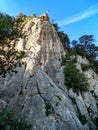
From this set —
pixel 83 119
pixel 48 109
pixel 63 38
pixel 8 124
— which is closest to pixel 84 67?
pixel 63 38

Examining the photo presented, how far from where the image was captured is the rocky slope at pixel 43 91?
107ft

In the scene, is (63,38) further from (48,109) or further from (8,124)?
(8,124)

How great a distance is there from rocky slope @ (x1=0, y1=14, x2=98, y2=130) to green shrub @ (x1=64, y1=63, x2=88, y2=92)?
2.77 feet

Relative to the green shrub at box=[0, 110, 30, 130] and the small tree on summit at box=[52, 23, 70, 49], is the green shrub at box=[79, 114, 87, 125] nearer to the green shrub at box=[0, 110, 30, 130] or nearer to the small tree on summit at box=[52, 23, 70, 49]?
the green shrub at box=[0, 110, 30, 130]

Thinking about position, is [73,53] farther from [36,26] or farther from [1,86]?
[1,86]

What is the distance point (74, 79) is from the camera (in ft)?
150

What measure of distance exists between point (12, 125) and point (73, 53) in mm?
32625

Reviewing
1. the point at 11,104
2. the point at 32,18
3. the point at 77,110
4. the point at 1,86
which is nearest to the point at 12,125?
the point at 11,104

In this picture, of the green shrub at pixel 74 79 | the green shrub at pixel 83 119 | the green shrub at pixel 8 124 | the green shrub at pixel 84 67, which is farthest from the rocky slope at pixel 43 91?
the green shrub at pixel 8 124

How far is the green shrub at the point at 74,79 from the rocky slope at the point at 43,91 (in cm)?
84

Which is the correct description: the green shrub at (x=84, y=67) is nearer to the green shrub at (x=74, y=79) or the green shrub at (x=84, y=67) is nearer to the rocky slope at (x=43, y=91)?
the rocky slope at (x=43, y=91)

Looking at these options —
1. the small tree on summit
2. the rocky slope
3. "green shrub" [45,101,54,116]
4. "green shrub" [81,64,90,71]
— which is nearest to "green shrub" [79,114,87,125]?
the rocky slope

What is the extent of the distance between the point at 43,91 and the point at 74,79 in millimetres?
10660

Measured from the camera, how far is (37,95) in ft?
115
